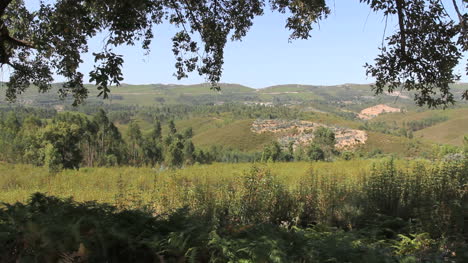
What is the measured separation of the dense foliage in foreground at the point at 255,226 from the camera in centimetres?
302

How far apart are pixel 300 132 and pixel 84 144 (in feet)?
311

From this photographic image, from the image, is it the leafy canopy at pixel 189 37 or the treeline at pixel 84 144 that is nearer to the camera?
the leafy canopy at pixel 189 37

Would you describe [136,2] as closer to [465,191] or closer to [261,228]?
[261,228]

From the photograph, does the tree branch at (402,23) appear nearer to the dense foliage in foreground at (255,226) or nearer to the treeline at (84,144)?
the dense foliage in foreground at (255,226)

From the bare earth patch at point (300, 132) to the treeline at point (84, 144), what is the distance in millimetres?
52403

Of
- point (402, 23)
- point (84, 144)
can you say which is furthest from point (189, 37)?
point (84, 144)

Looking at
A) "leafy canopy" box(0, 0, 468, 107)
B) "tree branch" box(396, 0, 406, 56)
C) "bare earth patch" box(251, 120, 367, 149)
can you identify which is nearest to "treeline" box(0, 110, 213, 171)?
"leafy canopy" box(0, 0, 468, 107)

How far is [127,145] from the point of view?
82.2 meters

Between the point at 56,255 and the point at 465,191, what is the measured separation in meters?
6.70

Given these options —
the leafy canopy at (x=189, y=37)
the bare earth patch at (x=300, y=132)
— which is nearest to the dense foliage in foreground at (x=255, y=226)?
the leafy canopy at (x=189, y=37)

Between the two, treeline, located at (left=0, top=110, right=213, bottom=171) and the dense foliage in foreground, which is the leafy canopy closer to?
the dense foliage in foreground

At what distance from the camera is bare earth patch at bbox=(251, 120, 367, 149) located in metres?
127

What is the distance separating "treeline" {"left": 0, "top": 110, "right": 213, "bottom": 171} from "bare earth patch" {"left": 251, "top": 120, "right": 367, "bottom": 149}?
52.4m

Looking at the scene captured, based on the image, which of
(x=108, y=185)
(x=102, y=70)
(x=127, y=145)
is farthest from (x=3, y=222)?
(x=127, y=145)
